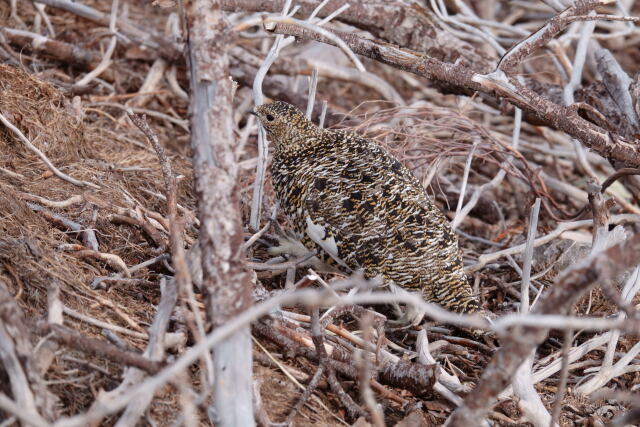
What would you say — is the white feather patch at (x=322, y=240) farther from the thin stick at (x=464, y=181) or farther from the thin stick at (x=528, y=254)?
the thin stick at (x=464, y=181)

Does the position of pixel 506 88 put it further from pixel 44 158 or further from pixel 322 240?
pixel 44 158

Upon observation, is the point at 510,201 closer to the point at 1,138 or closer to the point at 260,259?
the point at 260,259

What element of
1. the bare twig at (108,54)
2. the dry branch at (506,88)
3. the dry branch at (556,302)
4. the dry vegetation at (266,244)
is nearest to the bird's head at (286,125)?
the dry vegetation at (266,244)

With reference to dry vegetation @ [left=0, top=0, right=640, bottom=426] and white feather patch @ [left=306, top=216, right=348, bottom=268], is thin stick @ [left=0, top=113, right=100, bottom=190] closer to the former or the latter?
dry vegetation @ [left=0, top=0, right=640, bottom=426]

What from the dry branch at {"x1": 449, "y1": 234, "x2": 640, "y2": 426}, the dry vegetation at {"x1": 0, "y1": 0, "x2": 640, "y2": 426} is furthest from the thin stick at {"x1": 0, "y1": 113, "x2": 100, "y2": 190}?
the dry branch at {"x1": 449, "y1": 234, "x2": 640, "y2": 426}

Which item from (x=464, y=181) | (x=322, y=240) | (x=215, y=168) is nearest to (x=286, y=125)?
(x=322, y=240)

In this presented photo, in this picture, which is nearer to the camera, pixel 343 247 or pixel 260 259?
pixel 343 247

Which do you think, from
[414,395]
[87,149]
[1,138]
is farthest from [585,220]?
[1,138]
